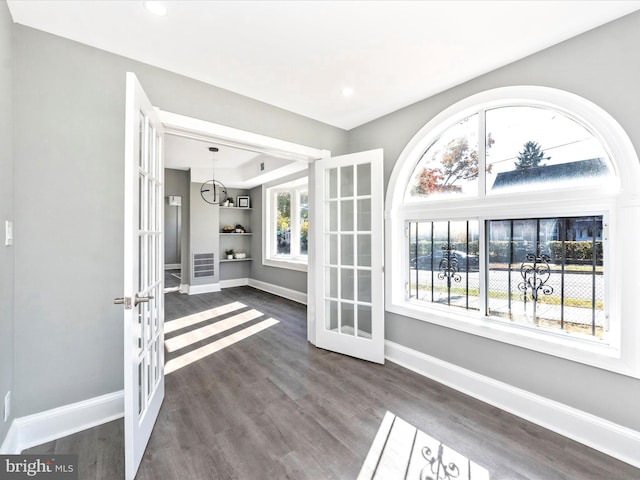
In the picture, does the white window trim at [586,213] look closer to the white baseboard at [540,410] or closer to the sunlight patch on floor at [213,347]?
the white baseboard at [540,410]

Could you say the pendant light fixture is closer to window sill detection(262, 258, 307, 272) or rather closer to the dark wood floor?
window sill detection(262, 258, 307, 272)

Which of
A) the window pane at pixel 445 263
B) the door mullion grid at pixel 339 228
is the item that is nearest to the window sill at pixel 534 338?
the window pane at pixel 445 263

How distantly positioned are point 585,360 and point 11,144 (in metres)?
3.74

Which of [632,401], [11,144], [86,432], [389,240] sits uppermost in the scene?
[11,144]

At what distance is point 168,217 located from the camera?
9.11 metres

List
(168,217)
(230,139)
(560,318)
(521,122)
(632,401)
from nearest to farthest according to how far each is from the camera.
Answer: (632,401) < (560,318) < (521,122) < (230,139) < (168,217)

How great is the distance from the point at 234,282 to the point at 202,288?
2.93ft

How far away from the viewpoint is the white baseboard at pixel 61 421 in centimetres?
169

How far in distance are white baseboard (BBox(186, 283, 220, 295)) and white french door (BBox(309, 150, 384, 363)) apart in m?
3.79

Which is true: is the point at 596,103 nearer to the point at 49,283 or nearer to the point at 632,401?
the point at 632,401

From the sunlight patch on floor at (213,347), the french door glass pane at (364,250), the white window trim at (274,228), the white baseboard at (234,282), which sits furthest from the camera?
the white baseboard at (234,282)

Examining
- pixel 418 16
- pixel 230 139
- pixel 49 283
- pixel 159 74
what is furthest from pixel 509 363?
pixel 159 74

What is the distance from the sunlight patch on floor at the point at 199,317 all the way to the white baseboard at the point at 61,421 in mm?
1825

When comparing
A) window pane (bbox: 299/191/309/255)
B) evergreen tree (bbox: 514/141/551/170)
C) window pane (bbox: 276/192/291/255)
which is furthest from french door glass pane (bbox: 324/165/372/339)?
window pane (bbox: 276/192/291/255)
